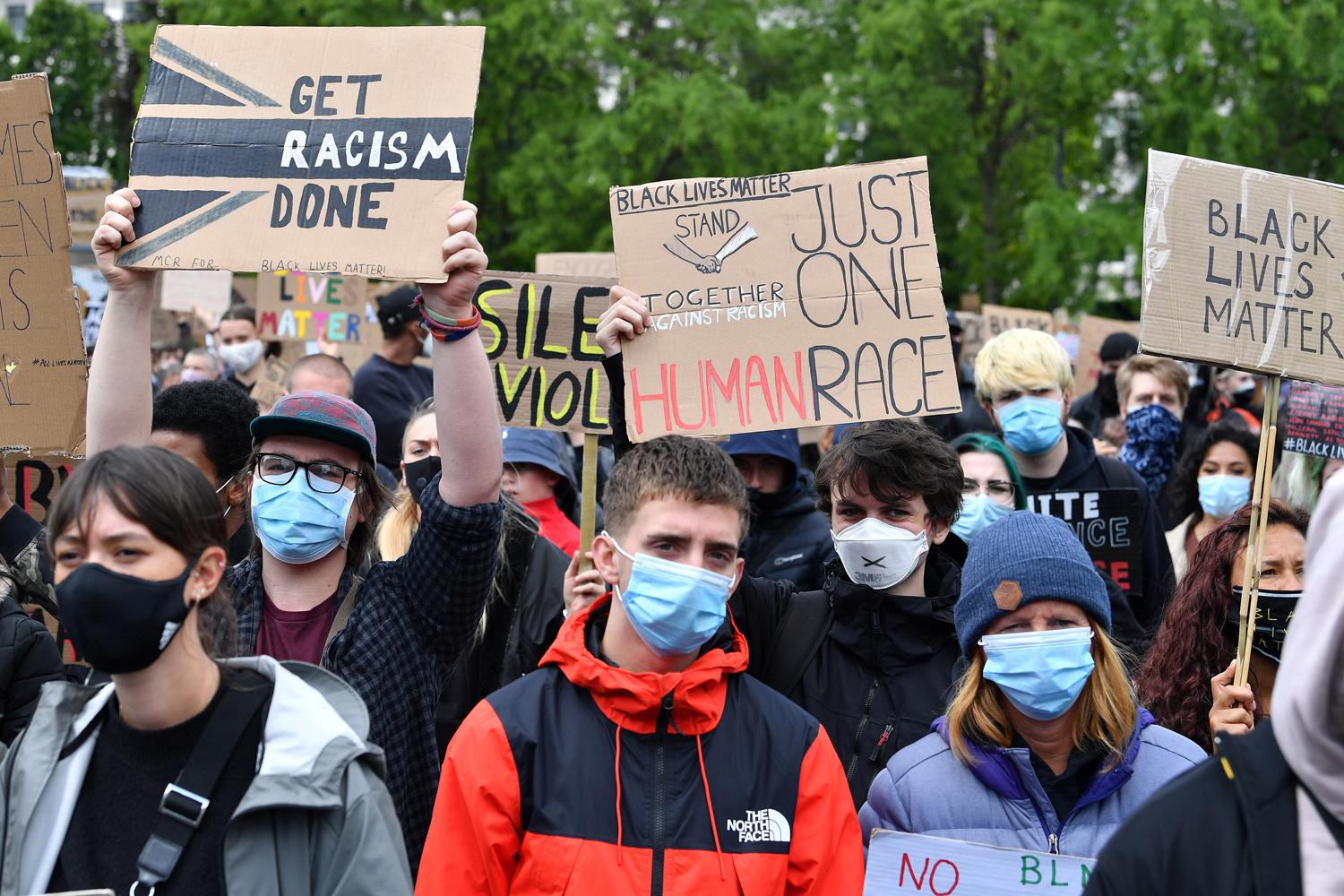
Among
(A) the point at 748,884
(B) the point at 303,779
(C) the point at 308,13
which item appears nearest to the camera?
(B) the point at 303,779

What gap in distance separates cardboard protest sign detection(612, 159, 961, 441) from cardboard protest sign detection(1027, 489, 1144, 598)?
1480 millimetres

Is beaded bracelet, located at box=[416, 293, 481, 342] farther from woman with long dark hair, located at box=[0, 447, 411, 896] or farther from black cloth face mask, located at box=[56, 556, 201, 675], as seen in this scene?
black cloth face mask, located at box=[56, 556, 201, 675]

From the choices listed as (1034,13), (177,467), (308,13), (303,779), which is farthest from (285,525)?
(308,13)

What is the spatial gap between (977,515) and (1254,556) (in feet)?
4.33

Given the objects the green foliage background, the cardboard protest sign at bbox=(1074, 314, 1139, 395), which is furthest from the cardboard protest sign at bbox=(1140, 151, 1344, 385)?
the green foliage background

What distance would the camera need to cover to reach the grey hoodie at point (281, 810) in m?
2.46

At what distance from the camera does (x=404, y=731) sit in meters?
3.49

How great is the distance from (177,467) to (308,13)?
25.4m

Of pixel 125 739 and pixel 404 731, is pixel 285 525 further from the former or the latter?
pixel 125 739

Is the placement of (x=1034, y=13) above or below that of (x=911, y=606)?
above

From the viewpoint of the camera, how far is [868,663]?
12.8 ft

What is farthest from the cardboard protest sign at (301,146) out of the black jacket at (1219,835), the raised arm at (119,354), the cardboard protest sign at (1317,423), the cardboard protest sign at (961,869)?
the cardboard protest sign at (1317,423)

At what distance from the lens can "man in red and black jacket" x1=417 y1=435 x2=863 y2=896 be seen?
2918 mm

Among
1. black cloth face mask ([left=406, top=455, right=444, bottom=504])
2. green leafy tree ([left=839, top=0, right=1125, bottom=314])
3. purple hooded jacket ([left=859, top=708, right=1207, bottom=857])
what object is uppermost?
green leafy tree ([left=839, top=0, right=1125, bottom=314])
